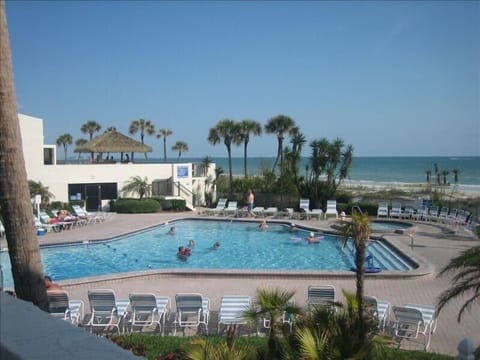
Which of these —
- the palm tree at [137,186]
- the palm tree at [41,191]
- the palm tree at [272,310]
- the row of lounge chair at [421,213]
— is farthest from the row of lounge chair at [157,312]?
the palm tree at [137,186]

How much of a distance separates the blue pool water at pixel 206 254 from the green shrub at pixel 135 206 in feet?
14.7

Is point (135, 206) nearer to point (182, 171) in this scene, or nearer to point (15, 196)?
point (182, 171)

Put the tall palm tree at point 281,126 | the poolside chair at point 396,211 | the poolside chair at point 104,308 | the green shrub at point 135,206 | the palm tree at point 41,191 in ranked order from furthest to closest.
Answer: the tall palm tree at point 281,126
the green shrub at point 135,206
the poolside chair at point 396,211
the palm tree at point 41,191
the poolside chair at point 104,308

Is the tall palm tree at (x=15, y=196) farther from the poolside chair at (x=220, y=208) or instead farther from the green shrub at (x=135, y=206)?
the green shrub at (x=135, y=206)

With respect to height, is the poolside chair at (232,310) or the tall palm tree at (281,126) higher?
the tall palm tree at (281,126)

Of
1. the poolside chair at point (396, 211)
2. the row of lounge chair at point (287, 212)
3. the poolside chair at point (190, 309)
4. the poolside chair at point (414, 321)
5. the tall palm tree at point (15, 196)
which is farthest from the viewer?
the row of lounge chair at point (287, 212)

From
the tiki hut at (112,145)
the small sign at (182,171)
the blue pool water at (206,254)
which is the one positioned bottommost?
the blue pool water at (206,254)

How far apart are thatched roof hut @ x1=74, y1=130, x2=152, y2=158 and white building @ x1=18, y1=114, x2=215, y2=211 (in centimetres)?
204

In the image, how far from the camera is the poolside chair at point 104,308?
8992 millimetres

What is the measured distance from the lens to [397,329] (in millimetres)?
8281

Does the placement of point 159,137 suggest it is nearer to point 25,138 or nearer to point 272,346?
point 25,138

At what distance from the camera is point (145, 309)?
29.7 ft

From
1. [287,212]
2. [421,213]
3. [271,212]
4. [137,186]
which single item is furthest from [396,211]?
[137,186]

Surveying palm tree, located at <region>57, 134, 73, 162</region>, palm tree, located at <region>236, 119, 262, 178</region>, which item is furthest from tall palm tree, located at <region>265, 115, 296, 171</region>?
palm tree, located at <region>57, 134, 73, 162</region>
